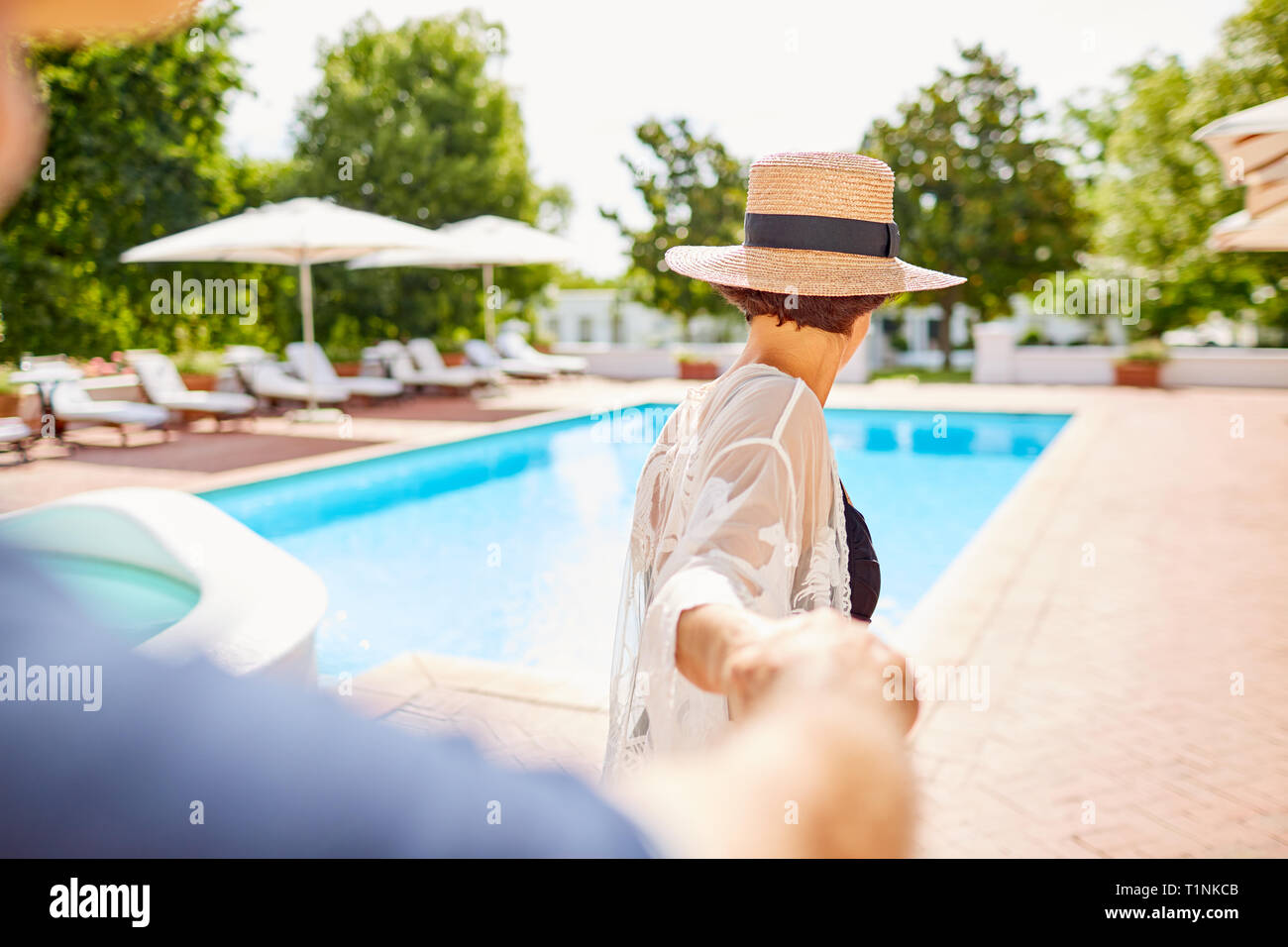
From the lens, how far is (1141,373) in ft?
65.7

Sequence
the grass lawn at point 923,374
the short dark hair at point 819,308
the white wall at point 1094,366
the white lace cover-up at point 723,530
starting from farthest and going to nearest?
the grass lawn at point 923,374, the white wall at point 1094,366, the short dark hair at point 819,308, the white lace cover-up at point 723,530

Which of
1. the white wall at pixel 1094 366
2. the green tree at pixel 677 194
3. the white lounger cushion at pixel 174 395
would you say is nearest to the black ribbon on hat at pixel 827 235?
the white lounger cushion at pixel 174 395

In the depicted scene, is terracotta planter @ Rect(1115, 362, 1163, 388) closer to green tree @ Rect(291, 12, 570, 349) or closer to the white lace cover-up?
green tree @ Rect(291, 12, 570, 349)

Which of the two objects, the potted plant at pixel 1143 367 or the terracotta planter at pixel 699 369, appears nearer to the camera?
the potted plant at pixel 1143 367

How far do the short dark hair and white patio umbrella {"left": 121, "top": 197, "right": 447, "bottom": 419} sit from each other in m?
13.1

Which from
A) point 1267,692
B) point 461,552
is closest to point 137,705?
point 1267,692

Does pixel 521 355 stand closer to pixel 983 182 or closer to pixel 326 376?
pixel 326 376

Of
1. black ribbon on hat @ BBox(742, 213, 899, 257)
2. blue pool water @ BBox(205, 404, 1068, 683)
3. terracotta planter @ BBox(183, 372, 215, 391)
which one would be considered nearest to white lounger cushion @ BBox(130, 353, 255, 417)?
terracotta planter @ BBox(183, 372, 215, 391)

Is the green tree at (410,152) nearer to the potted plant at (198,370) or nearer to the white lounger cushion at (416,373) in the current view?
the white lounger cushion at (416,373)

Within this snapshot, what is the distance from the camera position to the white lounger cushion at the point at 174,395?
1392cm

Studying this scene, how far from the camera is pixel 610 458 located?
13328 mm

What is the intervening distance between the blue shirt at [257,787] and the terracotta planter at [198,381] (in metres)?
17.0
